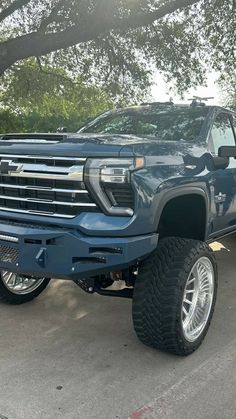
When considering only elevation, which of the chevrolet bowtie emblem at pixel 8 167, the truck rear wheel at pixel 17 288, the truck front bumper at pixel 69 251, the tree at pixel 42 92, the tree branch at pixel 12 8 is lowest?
the truck rear wheel at pixel 17 288

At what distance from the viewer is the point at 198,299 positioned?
3.91 metres

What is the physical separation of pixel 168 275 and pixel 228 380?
2.72 ft

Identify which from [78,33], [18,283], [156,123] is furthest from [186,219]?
[78,33]

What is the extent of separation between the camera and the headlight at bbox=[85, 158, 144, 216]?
3.17m

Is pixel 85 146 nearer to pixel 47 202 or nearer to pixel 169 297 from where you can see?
pixel 47 202

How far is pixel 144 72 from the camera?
511 inches

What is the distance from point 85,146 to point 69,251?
735mm

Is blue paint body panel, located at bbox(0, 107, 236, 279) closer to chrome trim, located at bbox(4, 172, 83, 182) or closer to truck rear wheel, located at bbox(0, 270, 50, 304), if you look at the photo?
chrome trim, located at bbox(4, 172, 83, 182)

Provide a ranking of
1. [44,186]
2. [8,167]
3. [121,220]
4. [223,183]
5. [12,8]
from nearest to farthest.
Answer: [121,220] → [44,186] → [8,167] → [223,183] → [12,8]

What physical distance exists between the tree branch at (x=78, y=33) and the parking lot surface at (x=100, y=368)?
6841 millimetres

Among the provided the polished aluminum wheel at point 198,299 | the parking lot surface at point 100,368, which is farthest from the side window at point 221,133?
the parking lot surface at point 100,368

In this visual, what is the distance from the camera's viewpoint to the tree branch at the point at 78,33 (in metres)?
9.88

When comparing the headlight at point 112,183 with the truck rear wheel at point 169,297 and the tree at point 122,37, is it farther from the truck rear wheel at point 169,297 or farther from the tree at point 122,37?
the tree at point 122,37

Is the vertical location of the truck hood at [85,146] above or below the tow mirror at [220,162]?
above
